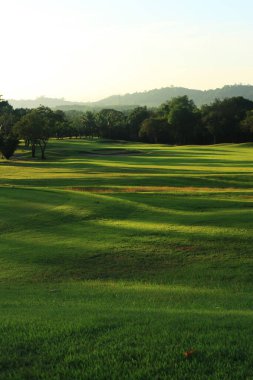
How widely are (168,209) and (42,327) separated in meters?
19.6

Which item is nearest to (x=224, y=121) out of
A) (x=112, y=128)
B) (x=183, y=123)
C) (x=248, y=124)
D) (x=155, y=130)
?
(x=248, y=124)

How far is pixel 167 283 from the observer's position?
52.1 ft

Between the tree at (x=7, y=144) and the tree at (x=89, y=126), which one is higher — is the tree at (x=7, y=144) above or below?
below

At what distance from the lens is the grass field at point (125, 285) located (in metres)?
6.77

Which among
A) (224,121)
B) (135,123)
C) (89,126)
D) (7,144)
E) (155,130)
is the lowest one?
(7,144)

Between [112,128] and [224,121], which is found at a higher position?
[224,121]

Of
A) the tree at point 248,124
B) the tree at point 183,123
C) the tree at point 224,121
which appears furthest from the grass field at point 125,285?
the tree at point 183,123

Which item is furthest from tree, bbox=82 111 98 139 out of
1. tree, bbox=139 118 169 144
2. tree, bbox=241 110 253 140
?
tree, bbox=241 110 253 140

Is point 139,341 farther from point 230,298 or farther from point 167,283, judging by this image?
point 167,283

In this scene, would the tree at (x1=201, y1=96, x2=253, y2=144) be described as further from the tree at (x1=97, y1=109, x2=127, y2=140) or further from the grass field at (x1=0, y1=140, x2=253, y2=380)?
the grass field at (x1=0, y1=140, x2=253, y2=380)

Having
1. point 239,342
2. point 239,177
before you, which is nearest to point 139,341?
point 239,342

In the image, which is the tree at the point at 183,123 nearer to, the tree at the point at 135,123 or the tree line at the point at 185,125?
the tree line at the point at 185,125

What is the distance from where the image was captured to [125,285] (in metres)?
15.6

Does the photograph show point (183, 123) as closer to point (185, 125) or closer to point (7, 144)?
point (185, 125)
